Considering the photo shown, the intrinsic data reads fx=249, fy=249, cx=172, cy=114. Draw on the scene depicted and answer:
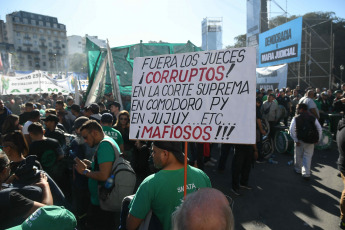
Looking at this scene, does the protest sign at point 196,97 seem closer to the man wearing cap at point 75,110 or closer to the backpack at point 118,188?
the backpack at point 118,188

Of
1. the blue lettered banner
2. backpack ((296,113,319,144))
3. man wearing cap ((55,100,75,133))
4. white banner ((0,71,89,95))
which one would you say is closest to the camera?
backpack ((296,113,319,144))

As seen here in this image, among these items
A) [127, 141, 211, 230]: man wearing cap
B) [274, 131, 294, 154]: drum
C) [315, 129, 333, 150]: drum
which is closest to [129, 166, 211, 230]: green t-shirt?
[127, 141, 211, 230]: man wearing cap

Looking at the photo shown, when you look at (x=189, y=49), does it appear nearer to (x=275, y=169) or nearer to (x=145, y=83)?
(x=275, y=169)

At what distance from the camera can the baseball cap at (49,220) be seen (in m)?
1.46

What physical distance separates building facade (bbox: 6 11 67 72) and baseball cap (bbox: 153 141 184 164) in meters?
81.6

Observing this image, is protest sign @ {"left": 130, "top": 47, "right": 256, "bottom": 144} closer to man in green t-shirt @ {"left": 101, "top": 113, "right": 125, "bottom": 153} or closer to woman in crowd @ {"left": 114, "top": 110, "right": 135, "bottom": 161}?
man in green t-shirt @ {"left": 101, "top": 113, "right": 125, "bottom": 153}

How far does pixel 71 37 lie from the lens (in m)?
109

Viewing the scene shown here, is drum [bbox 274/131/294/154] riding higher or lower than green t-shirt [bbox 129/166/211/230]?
lower

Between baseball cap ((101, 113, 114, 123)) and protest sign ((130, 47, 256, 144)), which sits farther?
baseball cap ((101, 113, 114, 123))

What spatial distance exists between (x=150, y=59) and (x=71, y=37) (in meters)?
120

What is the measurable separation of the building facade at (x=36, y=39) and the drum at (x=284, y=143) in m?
78.7

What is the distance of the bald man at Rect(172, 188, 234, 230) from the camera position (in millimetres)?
1087

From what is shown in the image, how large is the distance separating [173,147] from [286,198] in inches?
140

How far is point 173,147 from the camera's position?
81.4 inches
